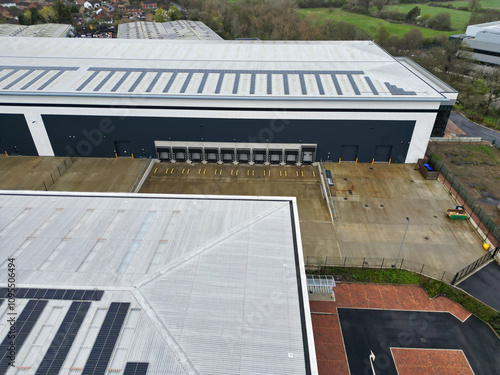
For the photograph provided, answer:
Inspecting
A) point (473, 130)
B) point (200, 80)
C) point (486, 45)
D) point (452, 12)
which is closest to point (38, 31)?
point (200, 80)

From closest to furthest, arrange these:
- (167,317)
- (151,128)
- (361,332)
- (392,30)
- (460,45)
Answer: (167,317) → (361,332) → (151,128) → (460,45) → (392,30)

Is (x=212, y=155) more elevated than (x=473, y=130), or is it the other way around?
(x=212, y=155)

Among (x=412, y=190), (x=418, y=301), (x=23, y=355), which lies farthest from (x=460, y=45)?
(x=23, y=355)

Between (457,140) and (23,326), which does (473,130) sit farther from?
(23,326)

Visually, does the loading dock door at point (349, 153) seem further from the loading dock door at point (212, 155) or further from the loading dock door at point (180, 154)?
the loading dock door at point (180, 154)

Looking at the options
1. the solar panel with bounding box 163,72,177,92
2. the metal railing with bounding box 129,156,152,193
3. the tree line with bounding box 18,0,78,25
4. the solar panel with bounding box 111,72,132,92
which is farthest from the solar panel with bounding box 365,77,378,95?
the tree line with bounding box 18,0,78,25

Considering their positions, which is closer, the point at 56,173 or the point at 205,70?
the point at 56,173

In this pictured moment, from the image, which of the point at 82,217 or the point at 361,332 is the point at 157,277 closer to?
the point at 82,217
